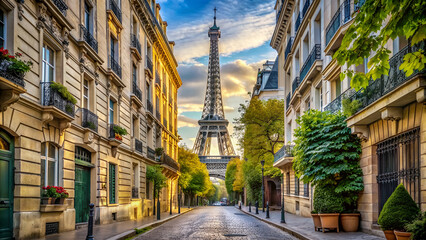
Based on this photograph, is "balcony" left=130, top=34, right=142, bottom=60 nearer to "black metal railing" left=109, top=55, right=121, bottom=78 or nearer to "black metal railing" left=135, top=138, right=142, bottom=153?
"black metal railing" left=109, top=55, right=121, bottom=78

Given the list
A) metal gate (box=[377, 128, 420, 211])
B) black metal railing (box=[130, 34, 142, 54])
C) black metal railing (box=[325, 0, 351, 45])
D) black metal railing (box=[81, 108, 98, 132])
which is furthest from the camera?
black metal railing (box=[130, 34, 142, 54])

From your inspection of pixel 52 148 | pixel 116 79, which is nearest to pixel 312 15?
pixel 116 79

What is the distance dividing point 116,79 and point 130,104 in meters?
3.95

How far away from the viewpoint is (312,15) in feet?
82.0

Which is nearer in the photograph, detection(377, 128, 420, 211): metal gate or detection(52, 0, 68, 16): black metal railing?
detection(377, 128, 420, 211): metal gate

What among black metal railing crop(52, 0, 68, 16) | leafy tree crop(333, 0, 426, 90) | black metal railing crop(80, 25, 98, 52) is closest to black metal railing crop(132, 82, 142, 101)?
black metal railing crop(80, 25, 98, 52)

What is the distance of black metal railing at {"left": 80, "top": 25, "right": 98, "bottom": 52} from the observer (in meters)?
18.7

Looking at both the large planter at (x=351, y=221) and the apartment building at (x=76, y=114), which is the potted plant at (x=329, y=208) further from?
the apartment building at (x=76, y=114)

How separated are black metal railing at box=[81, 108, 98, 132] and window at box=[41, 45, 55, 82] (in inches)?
111

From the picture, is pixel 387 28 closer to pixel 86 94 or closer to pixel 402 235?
pixel 402 235

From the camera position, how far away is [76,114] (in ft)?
58.8

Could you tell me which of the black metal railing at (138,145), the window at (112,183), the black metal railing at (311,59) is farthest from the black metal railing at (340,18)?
the black metal railing at (138,145)

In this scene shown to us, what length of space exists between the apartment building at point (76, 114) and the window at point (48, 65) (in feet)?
0.11

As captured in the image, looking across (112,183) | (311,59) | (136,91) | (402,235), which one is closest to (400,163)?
(402,235)
